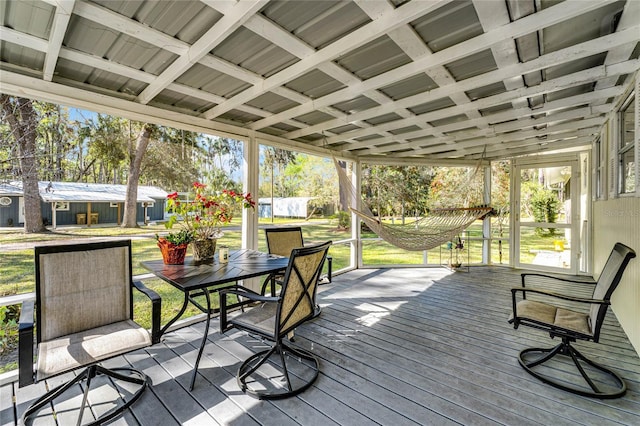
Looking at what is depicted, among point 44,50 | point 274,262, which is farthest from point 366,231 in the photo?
point 44,50

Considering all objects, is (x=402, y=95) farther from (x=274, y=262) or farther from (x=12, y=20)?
(x=12, y=20)

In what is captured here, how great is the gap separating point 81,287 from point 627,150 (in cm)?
477

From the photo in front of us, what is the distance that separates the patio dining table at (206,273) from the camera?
187 cm

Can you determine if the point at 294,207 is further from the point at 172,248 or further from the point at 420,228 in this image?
Result: the point at 172,248

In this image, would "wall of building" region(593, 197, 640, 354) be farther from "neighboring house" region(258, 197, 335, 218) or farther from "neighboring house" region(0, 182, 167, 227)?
"neighboring house" region(258, 197, 335, 218)

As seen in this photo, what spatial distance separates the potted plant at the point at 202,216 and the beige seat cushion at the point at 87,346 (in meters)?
0.78

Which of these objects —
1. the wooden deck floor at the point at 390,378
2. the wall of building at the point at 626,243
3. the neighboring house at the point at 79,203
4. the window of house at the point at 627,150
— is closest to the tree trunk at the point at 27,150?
the neighboring house at the point at 79,203

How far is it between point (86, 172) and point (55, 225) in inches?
20.0

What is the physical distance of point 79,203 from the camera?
2.51 metres

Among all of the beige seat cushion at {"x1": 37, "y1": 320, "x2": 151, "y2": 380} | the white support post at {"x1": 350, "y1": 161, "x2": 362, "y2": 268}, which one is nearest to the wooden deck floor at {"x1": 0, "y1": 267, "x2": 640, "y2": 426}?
the beige seat cushion at {"x1": 37, "y1": 320, "x2": 151, "y2": 380}

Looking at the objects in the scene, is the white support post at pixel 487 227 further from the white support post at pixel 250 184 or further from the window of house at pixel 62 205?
the window of house at pixel 62 205

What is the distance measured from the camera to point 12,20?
1548mm

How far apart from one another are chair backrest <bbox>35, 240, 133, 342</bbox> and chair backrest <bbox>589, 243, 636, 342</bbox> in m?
3.27

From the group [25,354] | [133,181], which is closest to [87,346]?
[25,354]
